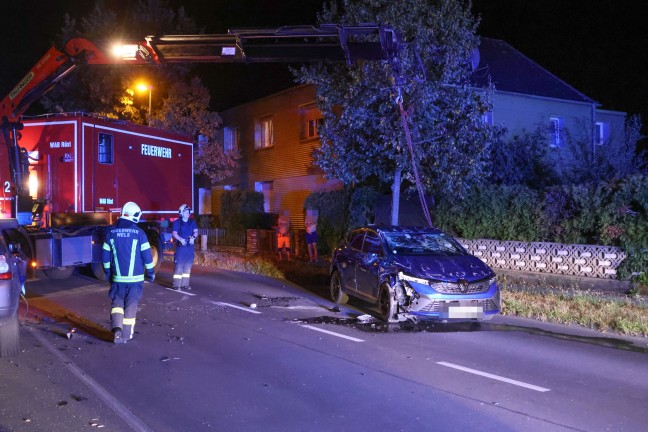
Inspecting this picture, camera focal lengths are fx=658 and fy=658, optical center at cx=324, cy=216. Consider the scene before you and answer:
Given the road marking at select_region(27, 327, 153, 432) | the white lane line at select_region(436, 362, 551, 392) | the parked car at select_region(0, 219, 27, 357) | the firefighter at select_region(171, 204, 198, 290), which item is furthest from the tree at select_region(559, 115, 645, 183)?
the parked car at select_region(0, 219, 27, 357)

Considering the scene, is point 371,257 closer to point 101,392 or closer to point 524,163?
point 101,392

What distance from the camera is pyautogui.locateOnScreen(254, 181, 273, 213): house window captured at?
3133 centimetres

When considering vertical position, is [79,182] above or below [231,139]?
Answer: below

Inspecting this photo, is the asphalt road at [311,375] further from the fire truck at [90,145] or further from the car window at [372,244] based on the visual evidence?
the fire truck at [90,145]

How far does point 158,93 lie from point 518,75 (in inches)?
675

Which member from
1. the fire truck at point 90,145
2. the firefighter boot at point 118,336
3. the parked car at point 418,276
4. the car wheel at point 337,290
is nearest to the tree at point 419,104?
the fire truck at point 90,145

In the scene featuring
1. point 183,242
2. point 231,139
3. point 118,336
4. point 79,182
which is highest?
point 231,139

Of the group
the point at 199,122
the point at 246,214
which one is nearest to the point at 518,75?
the point at 246,214

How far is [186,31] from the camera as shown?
33469 millimetres

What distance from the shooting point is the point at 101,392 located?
6465 mm

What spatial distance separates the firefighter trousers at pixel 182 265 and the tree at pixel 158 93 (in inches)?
717

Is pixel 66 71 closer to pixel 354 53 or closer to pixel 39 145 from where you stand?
pixel 39 145

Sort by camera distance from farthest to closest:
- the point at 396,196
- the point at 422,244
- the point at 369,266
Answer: the point at 396,196, the point at 422,244, the point at 369,266

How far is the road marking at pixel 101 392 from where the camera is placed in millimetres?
5593
